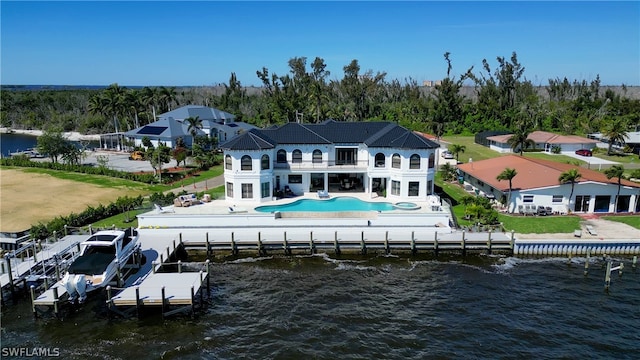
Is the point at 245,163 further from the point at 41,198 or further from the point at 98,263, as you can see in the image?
the point at 41,198

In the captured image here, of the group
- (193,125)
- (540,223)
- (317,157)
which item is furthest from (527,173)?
(193,125)

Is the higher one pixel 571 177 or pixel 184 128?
pixel 184 128

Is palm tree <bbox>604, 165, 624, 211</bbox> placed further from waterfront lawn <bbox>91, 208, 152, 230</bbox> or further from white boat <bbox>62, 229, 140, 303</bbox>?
waterfront lawn <bbox>91, 208, 152, 230</bbox>

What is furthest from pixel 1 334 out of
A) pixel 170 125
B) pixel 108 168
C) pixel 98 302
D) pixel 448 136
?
pixel 448 136

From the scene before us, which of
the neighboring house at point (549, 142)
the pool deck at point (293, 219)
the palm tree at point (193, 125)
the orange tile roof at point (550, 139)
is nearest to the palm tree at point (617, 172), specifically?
the pool deck at point (293, 219)

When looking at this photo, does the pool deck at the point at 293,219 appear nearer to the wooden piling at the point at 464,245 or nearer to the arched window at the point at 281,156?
the wooden piling at the point at 464,245

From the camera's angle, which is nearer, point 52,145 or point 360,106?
point 52,145

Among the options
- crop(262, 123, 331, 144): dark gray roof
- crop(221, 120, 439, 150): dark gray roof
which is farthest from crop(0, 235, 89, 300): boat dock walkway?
crop(262, 123, 331, 144): dark gray roof
